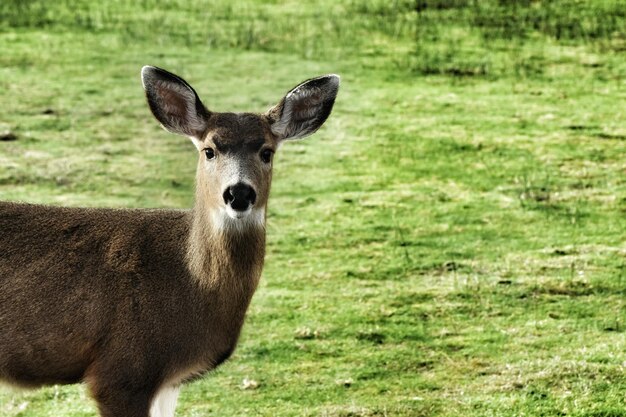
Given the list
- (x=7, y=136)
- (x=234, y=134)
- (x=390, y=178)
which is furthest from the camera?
(x=7, y=136)

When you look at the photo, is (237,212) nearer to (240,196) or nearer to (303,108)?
(240,196)

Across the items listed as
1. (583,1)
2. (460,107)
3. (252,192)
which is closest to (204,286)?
(252,192)

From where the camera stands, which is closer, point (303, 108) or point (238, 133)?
point (238, 133)

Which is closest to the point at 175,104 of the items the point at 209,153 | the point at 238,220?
the point at 209,153

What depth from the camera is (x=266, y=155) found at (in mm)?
6570

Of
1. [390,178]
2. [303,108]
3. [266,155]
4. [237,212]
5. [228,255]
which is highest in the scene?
[303,108]

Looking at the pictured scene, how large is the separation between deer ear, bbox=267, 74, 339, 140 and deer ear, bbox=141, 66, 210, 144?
0.40 m

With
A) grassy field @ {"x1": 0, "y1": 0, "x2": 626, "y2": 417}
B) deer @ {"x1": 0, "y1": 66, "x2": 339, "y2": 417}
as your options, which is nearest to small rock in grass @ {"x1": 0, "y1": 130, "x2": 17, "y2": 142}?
grassy field @ {"x1": 0, "y1": 0, "x2": 626, "y2": 417}

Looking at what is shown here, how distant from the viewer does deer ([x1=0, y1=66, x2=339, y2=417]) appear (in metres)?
6.33

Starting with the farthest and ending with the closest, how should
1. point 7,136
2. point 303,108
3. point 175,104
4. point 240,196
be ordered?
1. point 7,136
2. point 303,108
3. point 175,104
4. point 240,196

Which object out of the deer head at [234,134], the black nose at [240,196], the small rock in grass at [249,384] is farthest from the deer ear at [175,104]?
the small rock in grass at [249,384]

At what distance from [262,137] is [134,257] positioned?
3.00ft

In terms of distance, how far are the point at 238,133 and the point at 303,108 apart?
0.65 m

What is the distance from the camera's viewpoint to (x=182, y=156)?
1326 centimetres
